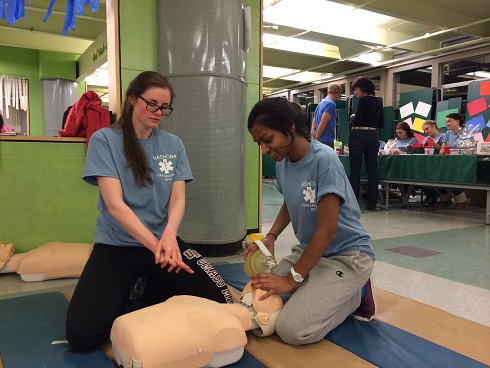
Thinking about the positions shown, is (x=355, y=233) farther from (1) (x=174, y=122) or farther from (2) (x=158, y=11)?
(2) (x=158, y=11)

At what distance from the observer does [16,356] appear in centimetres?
138

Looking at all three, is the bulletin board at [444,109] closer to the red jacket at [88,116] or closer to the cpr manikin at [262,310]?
the red jacket at [88,116]

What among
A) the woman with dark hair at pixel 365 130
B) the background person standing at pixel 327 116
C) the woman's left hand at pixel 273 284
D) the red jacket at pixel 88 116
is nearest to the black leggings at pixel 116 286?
the woman's left hand at pixel 273 284

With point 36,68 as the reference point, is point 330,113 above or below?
below

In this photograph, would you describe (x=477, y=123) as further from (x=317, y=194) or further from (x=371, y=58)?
(x=317, y=194)

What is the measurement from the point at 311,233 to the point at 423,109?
750 cm

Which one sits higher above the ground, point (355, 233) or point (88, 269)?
point (355, 233)

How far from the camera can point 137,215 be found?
1680 millimetres

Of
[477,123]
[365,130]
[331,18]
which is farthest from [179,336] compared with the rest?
[477,123]

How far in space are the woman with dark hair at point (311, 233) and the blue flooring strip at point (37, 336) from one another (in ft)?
2.19

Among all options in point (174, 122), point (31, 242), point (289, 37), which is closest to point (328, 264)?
point (174, 122)

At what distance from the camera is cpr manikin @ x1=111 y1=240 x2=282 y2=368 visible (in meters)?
1.19

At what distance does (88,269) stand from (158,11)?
6.61 feet

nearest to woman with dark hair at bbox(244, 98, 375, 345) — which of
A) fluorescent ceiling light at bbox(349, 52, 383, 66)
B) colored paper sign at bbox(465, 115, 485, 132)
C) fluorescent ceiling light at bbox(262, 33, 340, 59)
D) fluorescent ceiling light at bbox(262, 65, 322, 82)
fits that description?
colored paper sign at bbox(465, 115, 485, 132)
